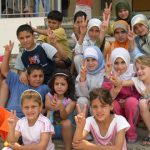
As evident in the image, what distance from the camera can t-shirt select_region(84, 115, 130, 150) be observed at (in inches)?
138

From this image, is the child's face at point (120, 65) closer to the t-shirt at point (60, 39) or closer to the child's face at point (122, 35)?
the child's face at point (122, 35)

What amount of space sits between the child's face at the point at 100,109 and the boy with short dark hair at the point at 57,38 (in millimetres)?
1524

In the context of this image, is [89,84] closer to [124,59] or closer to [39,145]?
[124,59]

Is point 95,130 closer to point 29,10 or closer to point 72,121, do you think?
point 72,121

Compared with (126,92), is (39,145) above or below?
below

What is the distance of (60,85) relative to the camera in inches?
163

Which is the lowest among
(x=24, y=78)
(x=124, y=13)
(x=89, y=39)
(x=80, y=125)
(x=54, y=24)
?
(x=80, y=125)

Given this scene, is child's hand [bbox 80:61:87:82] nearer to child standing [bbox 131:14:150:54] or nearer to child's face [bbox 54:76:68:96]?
child's face [bbox 54:76:68:96]

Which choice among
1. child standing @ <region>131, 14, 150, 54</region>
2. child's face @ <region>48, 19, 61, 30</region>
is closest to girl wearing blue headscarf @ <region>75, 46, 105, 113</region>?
child standing @ <region>131, 14, 150, 54</region>

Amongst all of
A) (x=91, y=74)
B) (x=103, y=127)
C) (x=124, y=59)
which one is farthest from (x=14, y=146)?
(x=124, y=59)

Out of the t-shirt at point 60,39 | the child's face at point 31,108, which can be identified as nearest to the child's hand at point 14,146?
the child's face at point 31,108

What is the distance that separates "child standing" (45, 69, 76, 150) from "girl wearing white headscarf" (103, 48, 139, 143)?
1.30 feet

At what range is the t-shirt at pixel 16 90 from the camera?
433 centimetres

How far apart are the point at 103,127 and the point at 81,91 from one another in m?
0.70
